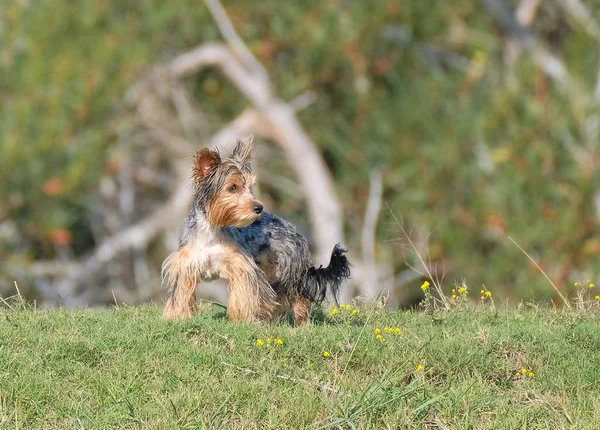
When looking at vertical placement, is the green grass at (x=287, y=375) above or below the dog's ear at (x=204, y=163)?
below

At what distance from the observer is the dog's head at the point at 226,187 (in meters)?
8.20

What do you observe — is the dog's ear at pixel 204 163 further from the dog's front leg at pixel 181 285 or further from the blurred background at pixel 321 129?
the blurred background at pixel 321 129

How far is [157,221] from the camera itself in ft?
58.7

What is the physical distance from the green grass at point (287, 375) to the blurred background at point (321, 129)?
752cm

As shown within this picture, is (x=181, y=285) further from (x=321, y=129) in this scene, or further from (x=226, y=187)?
(x=321, y=129)

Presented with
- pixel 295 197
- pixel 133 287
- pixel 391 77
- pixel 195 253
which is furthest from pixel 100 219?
pixel 195 253

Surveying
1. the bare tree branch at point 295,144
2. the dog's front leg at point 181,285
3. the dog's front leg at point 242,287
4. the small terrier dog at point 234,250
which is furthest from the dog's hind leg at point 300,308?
the bare tree branch at point 295,144

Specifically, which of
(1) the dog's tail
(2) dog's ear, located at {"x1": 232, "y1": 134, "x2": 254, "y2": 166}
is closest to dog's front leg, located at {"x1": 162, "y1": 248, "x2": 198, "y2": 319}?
(2) dog's ear, located at {"x1": 232, "y1": 134, "x2": 254, "y2": 166}

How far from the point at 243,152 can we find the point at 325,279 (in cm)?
119

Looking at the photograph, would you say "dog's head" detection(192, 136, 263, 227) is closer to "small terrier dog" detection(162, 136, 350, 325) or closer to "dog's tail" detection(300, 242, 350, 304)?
"small terrier dog" detection(162, 136, 350, 325)

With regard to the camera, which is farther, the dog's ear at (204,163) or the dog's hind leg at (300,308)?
the dog's hind leg at (300,308)

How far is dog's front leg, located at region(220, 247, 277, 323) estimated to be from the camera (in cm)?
821

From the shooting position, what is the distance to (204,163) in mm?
8477

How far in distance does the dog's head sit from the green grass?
2.36ft
